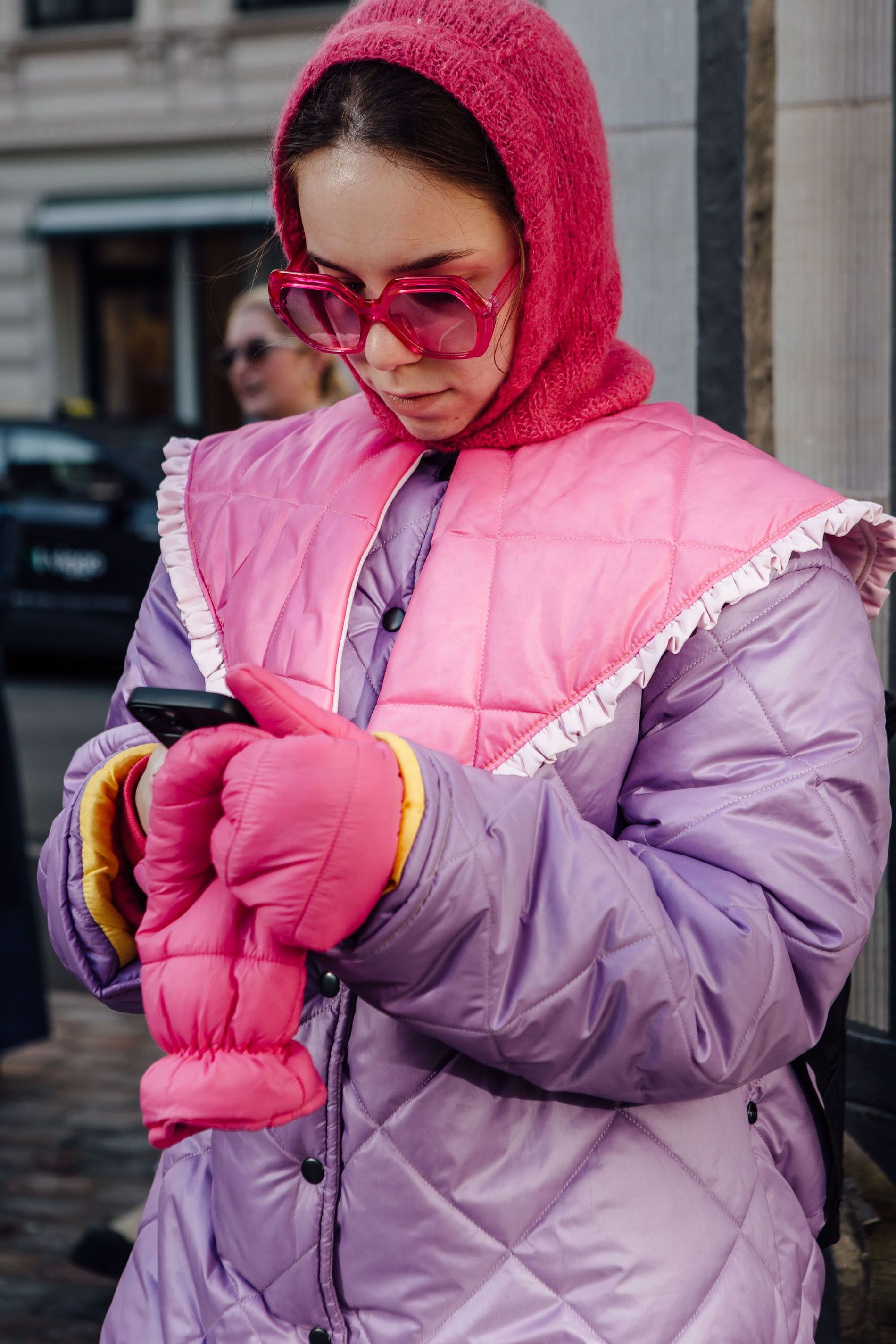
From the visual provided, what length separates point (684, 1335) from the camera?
128cm

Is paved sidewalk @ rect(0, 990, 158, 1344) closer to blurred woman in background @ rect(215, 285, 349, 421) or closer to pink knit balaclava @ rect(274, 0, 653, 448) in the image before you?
blurred woman in background @ rect(215, 285, 349, 421)

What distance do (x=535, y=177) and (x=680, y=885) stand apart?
2.31ft

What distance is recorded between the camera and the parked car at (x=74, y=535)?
9.58 metres

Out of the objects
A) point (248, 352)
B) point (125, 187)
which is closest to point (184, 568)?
point (248, 352)

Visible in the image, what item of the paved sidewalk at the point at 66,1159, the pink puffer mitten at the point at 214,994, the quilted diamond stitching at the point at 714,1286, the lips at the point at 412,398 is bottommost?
the paved sidewalk at the point at 66,1159

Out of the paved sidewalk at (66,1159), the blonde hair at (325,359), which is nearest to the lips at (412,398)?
the paved sidewalk at (66,1159)

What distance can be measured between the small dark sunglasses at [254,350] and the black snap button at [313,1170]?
8.91ft

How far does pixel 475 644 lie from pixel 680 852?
0.93 feet

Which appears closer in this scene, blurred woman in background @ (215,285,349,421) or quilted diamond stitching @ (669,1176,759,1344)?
quilted diamond stitching @ (669,1176,759,1344)

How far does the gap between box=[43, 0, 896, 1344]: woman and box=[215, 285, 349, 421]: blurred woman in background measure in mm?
2466

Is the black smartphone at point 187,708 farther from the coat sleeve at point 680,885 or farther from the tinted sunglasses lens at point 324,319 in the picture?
the tinted sunglasses lens at point 324,319

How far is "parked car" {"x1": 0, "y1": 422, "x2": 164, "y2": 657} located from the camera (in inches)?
377

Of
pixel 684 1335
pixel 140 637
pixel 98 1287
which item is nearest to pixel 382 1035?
pixel 684 1335

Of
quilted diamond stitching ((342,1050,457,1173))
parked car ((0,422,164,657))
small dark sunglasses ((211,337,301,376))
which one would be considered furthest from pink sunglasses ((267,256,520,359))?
parked car ((0,422,164,657))
